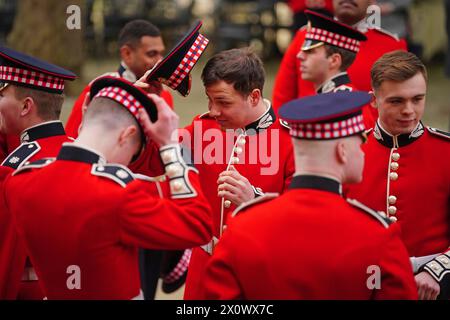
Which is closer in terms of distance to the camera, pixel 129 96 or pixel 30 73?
pixel 129 96

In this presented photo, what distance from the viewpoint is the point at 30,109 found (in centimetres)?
363

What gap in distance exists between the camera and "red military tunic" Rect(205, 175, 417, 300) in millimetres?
2676

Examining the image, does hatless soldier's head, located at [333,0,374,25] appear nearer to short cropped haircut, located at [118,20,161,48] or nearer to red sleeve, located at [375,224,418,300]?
short cropped haircut, located at [118,20,161,48]

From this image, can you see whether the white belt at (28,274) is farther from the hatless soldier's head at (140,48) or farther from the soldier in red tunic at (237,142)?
the hatless soldier's head at (140,48)

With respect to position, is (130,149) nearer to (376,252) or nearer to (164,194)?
(164,194)

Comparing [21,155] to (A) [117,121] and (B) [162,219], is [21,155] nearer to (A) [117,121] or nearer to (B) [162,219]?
(A) [117,121]

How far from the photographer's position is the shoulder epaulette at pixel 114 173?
Answer: 292 centimetres

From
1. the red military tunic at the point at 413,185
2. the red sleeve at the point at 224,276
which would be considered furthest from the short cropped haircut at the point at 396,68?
the red sleeve at the point at 224,276

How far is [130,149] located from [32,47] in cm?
862

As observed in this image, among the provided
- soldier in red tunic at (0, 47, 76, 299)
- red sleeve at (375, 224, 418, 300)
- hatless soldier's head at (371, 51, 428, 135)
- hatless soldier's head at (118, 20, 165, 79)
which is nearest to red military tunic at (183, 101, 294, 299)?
hatless soldier's head at (371, 51, 428, 135)

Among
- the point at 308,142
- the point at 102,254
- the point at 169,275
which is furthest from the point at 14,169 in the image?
the point at 169,275

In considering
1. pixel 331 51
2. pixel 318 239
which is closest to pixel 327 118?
pixel 318 239

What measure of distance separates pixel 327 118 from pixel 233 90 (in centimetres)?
116

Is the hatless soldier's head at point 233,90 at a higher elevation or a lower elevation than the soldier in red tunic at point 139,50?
lower
